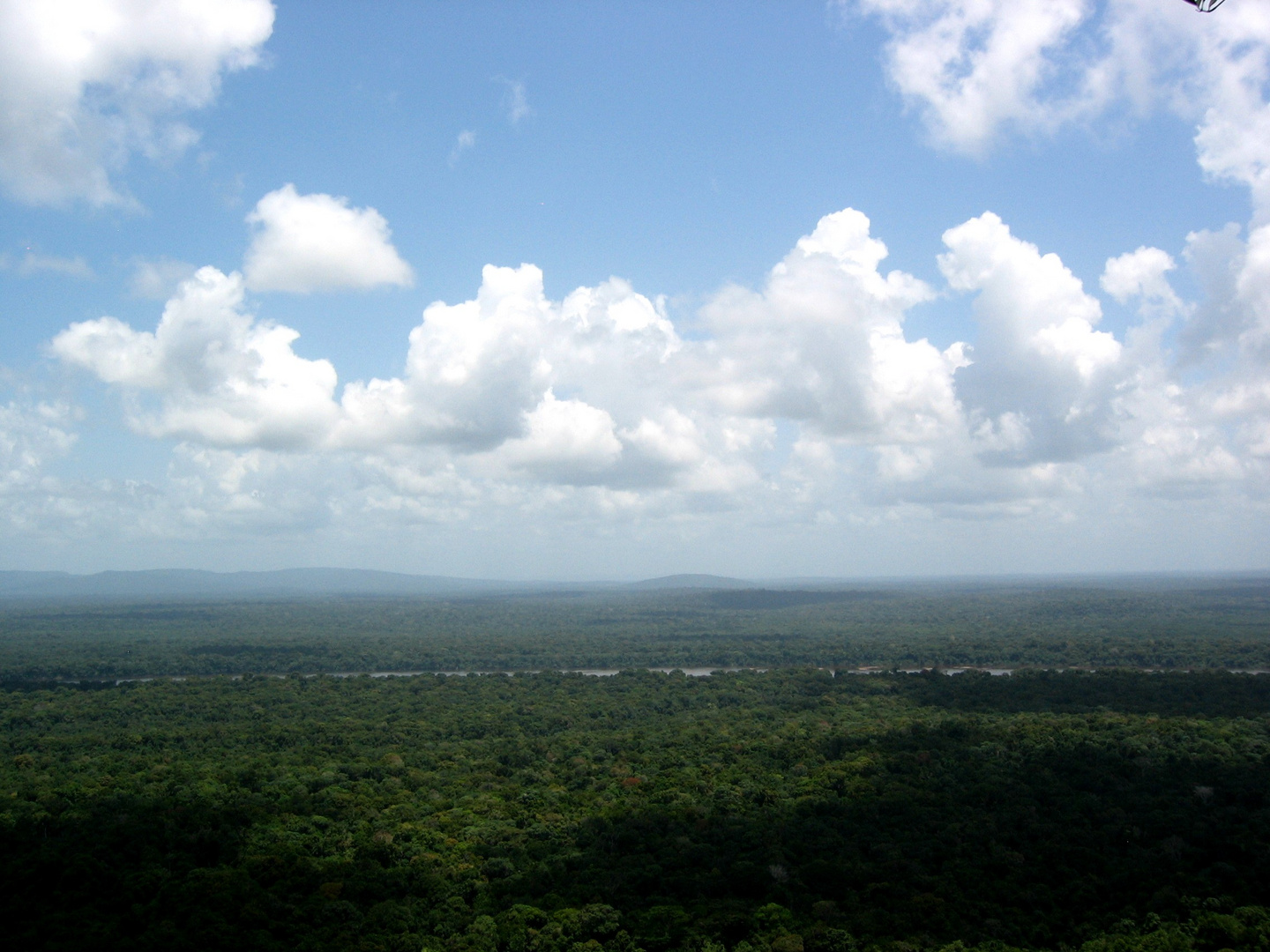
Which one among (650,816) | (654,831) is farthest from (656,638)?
(654,831)

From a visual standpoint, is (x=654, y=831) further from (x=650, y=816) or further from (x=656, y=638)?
(x=656, y=638)

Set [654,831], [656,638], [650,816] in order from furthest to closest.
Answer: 1. [656,638]
2. [650,816]
3. [654,831]

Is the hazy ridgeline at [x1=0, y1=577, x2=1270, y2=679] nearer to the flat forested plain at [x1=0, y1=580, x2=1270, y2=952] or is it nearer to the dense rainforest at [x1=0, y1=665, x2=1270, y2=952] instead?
the flat forested plain at [x1=0, y1=580, x2=1270, y2=952]

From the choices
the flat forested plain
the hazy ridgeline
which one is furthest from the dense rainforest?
the hazy ridgeline

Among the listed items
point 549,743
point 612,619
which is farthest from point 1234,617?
point 549,743

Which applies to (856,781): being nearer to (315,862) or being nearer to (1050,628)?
(315,862)
